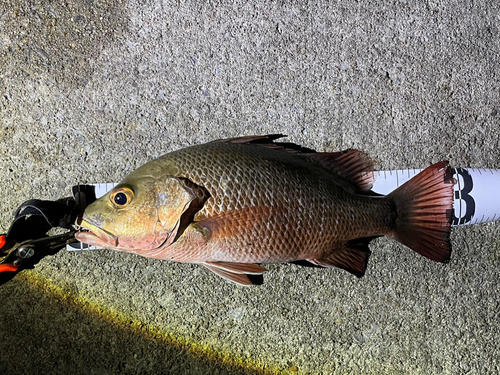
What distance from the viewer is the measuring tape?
7.07ft

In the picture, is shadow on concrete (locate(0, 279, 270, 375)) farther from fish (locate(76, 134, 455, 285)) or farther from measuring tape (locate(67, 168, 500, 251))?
fish (locate(76, 134, 455, 285))

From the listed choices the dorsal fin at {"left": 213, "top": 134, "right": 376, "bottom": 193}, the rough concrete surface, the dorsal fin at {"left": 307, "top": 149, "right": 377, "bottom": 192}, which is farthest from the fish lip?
the dorsal fin at {"left": 307, "top": 149, "right": 377, "bottom": 192}

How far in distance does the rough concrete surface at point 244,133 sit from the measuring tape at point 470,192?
0.10 meters

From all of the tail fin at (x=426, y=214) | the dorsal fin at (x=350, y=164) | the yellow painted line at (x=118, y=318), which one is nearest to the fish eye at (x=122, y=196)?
the dorsal fin at (x=350, y=164)

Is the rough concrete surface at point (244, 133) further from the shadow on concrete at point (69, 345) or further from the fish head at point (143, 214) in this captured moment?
the fish head at point (143, 214)

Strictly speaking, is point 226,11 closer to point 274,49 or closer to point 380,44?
point 274,49

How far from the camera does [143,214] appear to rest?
5.33 ft

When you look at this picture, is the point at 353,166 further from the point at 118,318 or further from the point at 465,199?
the point at 118,318

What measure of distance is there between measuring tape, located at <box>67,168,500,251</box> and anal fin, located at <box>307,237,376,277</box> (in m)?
0.46

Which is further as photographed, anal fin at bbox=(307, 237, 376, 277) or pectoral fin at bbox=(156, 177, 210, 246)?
anal fin at bbox=(307, 237, 376, 277)

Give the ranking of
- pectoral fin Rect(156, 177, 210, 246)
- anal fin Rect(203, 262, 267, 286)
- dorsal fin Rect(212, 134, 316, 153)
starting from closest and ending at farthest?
pectoral fin Rect(156, 177, 210, 246) < anal fin Rect(203, 262, 267, 286) < dorsal fin Rect(212, 134, 316, 153)

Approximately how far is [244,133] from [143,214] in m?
0.88

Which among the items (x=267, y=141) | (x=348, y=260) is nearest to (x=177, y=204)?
(x=267, y=141)

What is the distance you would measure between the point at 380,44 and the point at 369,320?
1.71m
